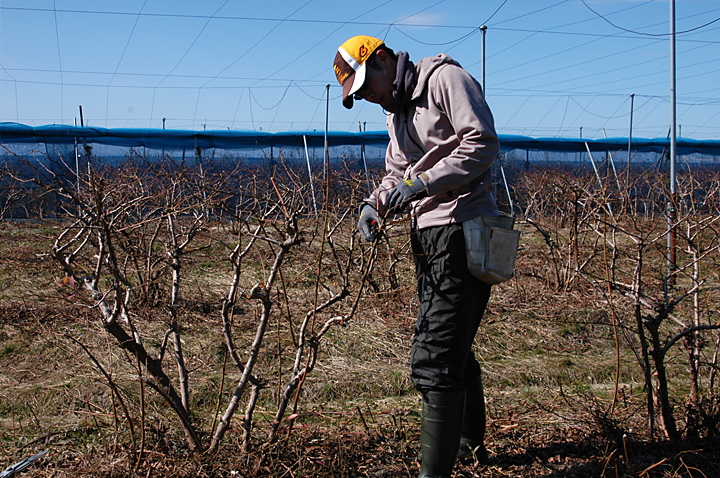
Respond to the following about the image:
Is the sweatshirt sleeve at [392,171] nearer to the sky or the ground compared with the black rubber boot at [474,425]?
nearer to the sky

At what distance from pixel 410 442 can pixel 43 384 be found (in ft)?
7.39

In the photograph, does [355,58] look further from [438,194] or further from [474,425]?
[474,425]

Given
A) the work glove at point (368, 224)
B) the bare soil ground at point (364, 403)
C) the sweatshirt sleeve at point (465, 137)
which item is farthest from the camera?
the bare soil ground at point (364, 403)

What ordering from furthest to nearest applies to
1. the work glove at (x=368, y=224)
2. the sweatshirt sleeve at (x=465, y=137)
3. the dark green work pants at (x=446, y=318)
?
1. the work glove at (x=368, y=224)
2. the dark green work pants at (x=446, y=318)
3. the sweatshirt sleeve at (x=465, y=137)

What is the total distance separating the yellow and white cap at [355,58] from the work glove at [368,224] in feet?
1.40

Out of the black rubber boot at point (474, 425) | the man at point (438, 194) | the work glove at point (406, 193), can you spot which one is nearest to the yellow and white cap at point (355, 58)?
the man at point (438, 194)

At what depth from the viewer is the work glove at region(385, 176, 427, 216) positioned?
1.72 metres

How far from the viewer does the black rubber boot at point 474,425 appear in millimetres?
→ 2139

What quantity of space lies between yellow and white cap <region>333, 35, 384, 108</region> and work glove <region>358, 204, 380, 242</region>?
0.43 metres

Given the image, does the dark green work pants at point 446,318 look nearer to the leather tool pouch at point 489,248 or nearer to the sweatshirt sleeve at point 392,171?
the leather tool pouch at point 489,248

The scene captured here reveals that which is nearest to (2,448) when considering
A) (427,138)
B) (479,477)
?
(479,477)

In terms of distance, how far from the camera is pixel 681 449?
2234mm

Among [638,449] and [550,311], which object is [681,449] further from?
[550,311]

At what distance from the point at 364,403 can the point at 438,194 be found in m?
1.64
